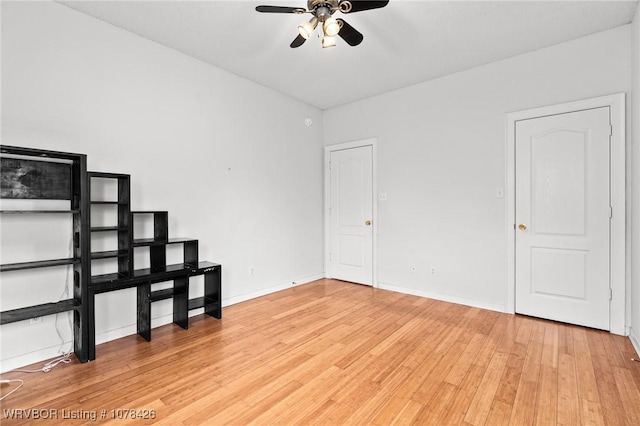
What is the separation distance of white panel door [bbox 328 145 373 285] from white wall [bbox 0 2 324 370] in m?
0.33

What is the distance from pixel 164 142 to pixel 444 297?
12.8 feet

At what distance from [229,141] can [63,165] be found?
177 centimetres

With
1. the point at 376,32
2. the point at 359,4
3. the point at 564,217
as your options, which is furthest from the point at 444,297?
the point at 359,4

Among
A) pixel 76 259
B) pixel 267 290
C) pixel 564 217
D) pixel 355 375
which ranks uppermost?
pixel 564 217

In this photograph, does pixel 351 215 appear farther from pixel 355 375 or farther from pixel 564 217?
pixel 355 375

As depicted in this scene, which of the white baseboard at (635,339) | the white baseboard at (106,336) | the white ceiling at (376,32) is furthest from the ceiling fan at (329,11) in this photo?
the white baseboard at (635,339)

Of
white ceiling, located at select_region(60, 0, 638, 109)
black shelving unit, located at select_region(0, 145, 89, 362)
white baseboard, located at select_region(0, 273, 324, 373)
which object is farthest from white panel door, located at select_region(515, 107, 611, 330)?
black shelving unit, located at select_region(0, 145, 89, 362)

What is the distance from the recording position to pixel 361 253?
495 centimetres

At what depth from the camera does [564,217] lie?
3.26 meters

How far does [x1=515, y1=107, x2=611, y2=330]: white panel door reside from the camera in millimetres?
3072

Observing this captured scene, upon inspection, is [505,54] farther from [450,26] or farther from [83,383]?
[83,383]

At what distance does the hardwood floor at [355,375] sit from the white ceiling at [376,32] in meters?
2.98

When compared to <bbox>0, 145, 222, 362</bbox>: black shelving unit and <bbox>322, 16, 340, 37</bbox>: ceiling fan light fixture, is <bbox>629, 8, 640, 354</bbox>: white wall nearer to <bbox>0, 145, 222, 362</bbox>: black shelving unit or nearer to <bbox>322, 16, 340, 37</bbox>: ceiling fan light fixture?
<bbox>322, 16, 340, 37</bbox>: ceiling fan light fixture

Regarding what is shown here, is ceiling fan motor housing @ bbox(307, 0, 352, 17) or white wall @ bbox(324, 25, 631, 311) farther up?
ceiling fan motor housing @ bbox(307, 0, 352, 17)
